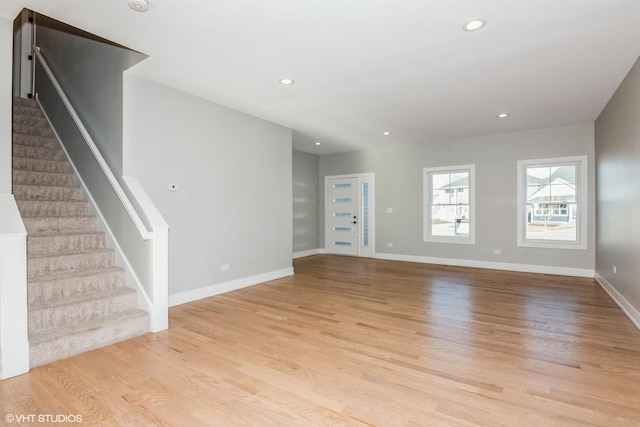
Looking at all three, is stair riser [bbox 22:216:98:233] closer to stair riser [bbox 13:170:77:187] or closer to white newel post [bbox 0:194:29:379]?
stair riser [bbox 13:170:77:187]

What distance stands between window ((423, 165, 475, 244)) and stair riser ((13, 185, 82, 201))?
20.3 feet

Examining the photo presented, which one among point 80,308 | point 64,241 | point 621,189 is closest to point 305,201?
point 64,241

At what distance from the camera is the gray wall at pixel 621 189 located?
3377 millimetres

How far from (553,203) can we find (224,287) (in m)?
5.86

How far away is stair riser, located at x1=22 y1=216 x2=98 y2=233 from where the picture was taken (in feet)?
11.0

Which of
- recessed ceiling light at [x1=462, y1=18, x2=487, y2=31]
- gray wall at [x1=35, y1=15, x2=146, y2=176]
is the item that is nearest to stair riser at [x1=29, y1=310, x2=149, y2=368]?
gray wall at [x1=35, y1=15, x2=146, y2=176]

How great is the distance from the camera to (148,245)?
126 inches

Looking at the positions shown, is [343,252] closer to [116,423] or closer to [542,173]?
[542,173]

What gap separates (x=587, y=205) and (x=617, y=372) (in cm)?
424

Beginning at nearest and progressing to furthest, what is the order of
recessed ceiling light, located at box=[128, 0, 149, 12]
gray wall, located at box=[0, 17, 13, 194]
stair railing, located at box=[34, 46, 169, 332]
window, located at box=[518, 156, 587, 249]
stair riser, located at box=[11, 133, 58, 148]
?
recessed ceiling light, located at box=[128, 0, 149, 12] → gray wall, located at box=[0, 17, 13, 194] → stair railing, located at box=[34, 46, 169, 332] → stair riser, located at box=[11, 133, 58, 148] → window, located at box=[518, 156, 587, 249]

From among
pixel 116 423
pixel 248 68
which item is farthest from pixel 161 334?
pixel 248 68

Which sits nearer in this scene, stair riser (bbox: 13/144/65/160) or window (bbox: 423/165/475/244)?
stair riser (bbox: 13/144/65/160)

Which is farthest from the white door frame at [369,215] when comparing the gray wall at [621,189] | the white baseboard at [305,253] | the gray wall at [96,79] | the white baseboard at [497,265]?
the gray wall at [96,79]

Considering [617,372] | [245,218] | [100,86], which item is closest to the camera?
[617,372]
